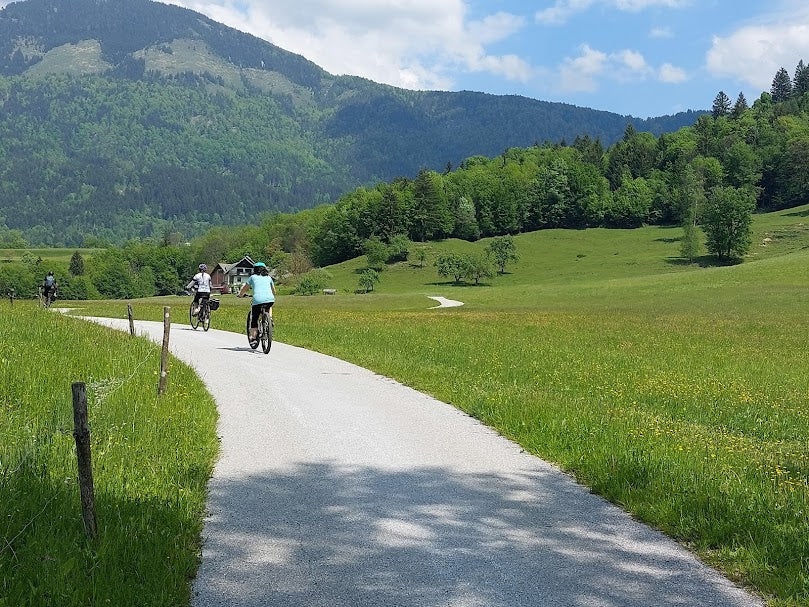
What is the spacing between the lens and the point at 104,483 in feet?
22.4

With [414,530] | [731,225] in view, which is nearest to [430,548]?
[414,530]

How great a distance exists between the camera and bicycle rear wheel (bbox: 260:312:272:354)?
65.4 feet

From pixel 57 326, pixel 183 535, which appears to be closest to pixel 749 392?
pixel 183 535

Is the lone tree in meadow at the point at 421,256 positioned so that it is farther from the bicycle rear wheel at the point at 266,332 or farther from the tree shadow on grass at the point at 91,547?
the tree shadow on grass at the point at 91,547

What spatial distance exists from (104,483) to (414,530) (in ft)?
10.3

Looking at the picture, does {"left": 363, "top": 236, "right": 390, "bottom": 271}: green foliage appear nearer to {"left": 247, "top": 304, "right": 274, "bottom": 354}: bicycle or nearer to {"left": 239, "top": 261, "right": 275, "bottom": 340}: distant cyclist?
{"left": 239, "top": 261, "right": 275, "bottom": 340}: distant cyclist

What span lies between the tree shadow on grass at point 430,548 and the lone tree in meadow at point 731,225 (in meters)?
118

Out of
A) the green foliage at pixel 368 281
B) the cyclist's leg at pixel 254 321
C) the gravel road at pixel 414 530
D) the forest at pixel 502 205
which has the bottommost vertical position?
the green foliage at pixel 368 281

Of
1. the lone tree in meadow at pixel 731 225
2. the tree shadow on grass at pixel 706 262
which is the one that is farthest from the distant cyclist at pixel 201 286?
the lone tree in meadow at pixel 731 225

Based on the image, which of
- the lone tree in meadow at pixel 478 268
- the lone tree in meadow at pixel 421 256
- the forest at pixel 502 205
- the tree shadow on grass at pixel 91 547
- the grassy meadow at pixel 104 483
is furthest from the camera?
the forest at pixel 502 205

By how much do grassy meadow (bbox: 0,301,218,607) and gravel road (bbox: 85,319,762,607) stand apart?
308 millimetres

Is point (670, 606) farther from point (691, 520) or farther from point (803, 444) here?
point (803, 444)

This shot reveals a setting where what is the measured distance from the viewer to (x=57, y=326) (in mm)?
16891

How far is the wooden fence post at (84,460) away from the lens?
18.0 ft
